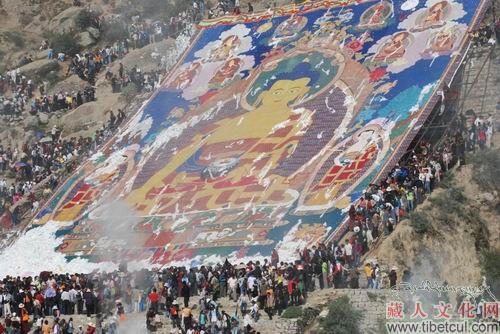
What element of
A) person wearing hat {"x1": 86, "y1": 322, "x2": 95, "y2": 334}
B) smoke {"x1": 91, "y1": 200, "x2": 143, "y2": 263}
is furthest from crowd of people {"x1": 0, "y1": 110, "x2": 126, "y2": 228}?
person wearing hat {"x1": 86, "y1": 322, "x2": 95, "y2": 334}

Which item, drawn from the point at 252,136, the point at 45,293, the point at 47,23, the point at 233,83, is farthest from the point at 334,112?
the point at 47,23

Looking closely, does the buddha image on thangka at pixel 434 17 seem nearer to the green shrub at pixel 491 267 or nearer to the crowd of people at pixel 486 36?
the crowd of people at pixel 486 36

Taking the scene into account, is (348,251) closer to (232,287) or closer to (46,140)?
(232,287)

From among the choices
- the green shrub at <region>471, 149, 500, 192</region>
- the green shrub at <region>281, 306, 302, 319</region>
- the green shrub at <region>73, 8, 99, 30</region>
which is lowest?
the green shrub at <region>281, 306, 302, 319</region>

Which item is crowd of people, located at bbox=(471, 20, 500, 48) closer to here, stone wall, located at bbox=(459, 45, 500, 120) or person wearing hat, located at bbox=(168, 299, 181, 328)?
stone wall, located at bbox=(459, 45, 500, 120)

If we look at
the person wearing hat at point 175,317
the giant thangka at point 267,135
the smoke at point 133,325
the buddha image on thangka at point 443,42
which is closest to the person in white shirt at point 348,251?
the giant thangka at point 267,135
